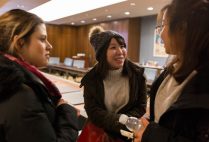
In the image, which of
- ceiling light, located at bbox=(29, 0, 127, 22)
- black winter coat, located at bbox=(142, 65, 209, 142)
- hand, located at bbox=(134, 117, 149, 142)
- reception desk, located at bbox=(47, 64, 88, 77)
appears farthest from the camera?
ceiling light, located at bbox=(29, 0, 127, 22)

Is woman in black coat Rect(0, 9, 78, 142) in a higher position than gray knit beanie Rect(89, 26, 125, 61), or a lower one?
lower

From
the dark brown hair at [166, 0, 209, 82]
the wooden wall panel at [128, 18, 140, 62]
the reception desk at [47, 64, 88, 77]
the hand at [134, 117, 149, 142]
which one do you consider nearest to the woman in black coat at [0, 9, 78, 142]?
the hand at [134, 117, 149, 142]

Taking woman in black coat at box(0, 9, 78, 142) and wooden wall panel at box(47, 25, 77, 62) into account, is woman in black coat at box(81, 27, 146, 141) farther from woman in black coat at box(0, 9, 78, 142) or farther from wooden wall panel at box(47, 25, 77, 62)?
wooden wall panel at box(47, 25, 77, 62)

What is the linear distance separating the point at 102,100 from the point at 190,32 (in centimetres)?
77

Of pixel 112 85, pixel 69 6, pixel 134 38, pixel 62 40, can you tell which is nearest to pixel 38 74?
pixel 112 85

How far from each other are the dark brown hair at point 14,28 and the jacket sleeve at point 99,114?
58 cm

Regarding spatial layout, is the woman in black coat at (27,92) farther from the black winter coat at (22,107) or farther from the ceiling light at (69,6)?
the ceiling light at (69,6)

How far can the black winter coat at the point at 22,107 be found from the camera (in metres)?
0.82

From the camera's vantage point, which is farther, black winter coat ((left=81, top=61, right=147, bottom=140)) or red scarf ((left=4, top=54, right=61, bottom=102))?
black winter coat ((left=81, top=61, right=147, bottom=140))

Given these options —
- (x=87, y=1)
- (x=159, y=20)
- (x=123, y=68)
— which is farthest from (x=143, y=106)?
(x=87, y=1)

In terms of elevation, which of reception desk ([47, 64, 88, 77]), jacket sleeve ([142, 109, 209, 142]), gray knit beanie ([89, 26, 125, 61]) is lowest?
reception desk ([47, 64, 88, 77])

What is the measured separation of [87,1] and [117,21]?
3.40 meters

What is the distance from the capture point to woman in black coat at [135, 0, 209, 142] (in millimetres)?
768

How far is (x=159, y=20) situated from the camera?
39.9 inches
